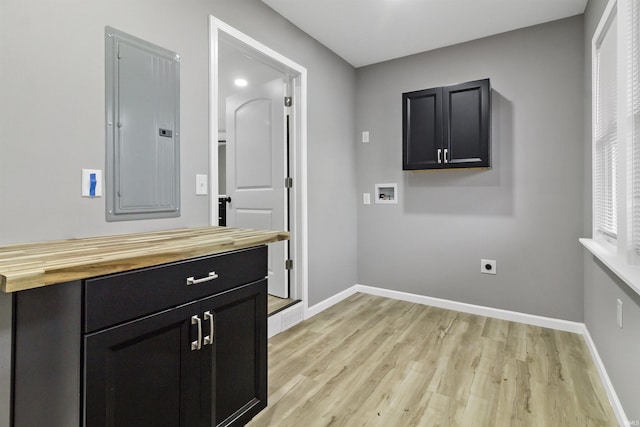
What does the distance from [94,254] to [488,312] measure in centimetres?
305

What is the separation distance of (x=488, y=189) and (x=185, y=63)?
2600mm

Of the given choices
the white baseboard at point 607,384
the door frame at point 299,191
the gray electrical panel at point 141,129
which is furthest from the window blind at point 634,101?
the gray electrical panel at point 141,129

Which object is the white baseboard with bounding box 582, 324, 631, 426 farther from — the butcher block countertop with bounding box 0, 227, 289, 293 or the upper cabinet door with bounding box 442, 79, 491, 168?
the butcher block countertop with bounding box 0, 227, 289, 293

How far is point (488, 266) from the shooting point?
9.66ft

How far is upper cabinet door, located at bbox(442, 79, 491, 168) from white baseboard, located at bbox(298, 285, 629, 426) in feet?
4.31

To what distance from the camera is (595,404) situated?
1673 millimetres

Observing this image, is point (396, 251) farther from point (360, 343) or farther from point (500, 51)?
point (500, 51)

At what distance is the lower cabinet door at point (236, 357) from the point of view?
128cm

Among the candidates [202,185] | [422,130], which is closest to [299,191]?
[202,185]

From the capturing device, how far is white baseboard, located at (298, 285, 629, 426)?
2064 mm

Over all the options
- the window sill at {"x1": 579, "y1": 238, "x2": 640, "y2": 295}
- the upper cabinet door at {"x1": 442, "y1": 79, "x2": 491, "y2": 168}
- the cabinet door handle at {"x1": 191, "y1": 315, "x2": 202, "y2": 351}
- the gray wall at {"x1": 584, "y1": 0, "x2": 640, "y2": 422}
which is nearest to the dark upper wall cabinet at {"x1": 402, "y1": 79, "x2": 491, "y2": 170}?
the upper cabinet door at {"x1": 442, "y1": 79, "x2": 491, "y2": 168}

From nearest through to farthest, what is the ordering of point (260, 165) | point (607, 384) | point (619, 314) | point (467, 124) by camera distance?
point (619, 314)
point (607, 384)
point (467, 124)
point (260, 165)

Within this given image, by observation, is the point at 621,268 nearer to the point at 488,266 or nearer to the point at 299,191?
the point at 488,266

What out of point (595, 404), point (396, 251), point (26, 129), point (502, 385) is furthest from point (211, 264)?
point (396, 251)
